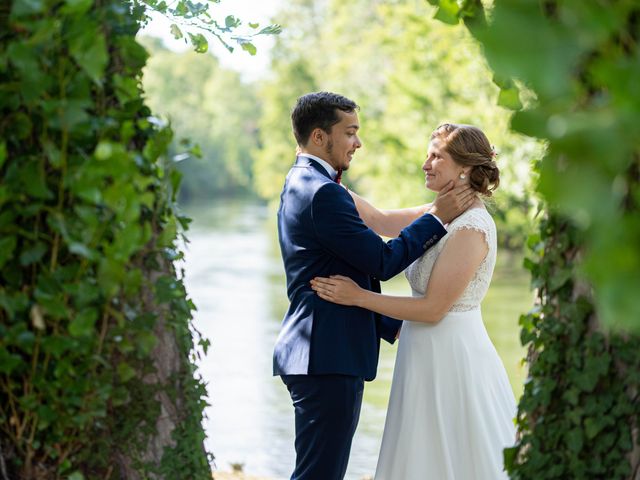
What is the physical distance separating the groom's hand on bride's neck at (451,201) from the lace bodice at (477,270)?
3 centimetres

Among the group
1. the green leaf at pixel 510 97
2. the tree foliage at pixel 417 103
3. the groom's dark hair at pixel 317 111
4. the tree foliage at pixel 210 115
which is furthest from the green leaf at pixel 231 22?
the tree foliage at pixel 210 115

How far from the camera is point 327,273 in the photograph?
3900 millimetres

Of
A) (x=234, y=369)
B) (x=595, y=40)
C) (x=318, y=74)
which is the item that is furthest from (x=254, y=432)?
(x=318, y=74)

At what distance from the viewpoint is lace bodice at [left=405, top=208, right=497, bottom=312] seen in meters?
4.17

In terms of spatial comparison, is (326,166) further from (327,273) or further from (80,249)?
(80,249)

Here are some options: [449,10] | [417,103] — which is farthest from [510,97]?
[417,103]

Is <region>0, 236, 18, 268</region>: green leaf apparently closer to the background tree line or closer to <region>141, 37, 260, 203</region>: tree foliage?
the background tree line

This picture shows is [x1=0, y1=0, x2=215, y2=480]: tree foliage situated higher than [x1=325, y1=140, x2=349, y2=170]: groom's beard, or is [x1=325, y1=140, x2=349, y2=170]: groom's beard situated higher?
[x1=325, y1=140, x2=349, y2=170]: groom's beard

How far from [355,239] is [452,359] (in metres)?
0.94

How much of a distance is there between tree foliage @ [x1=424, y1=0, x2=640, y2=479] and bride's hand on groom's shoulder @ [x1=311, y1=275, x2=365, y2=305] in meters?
1.14

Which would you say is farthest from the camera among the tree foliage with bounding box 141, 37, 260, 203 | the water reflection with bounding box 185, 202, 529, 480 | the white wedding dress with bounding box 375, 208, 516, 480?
the tree foliage with bounding box 141, 37, 260, 203

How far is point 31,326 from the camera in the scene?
2.51m

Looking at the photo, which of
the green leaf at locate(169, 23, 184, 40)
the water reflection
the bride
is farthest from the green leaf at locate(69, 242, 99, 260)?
the bride

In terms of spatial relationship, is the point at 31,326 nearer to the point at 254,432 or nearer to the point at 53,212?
the point at 53,212
